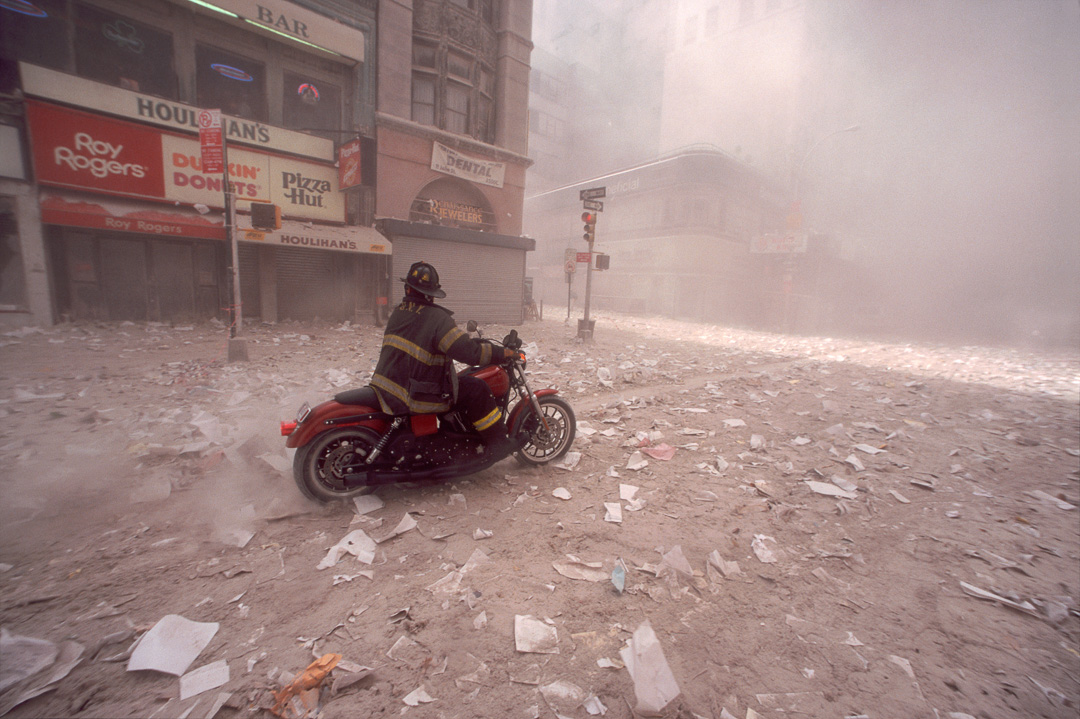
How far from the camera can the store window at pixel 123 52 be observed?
33.6 ft

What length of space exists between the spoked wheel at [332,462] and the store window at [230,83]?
41.9 feet

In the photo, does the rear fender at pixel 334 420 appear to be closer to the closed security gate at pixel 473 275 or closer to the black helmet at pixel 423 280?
the black helmet at pixel 423 280

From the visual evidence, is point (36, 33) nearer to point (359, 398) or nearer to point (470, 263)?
point (470, 263)

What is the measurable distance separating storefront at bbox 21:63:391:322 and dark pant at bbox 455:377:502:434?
22.9ft

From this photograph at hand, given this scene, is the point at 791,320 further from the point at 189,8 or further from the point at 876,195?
the point at 189,8

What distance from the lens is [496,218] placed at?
56.3ft

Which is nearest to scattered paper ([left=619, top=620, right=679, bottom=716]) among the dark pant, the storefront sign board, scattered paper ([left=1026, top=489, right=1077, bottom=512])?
the dark pant

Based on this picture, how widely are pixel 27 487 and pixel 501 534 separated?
3659 millimetres

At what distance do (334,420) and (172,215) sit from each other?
36.7 ft

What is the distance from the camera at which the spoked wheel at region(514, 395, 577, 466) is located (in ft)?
13.6

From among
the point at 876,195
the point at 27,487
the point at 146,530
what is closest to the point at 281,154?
the point at 27,487

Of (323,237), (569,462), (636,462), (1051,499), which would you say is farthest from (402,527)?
(323,237)

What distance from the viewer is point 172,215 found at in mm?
10789

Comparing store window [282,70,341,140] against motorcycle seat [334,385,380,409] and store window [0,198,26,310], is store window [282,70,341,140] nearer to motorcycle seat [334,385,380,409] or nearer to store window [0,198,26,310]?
store window [0,198,26,310]
